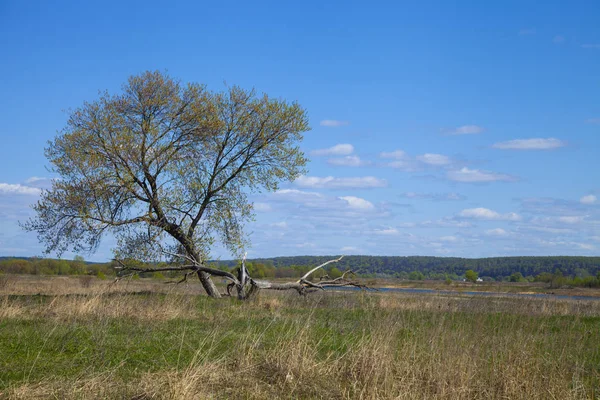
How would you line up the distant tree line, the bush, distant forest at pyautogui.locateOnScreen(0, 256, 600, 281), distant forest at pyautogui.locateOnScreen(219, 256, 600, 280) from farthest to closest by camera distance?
distant forest at pyautogui.locateOnScreen(219, 256, 600, 280) → distant forest at pyautogui.locateOnScreen(0, 256, 600, 281) → the distant tree line → the bush

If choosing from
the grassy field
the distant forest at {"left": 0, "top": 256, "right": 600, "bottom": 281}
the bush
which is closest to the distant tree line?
the distant forest at {"left": 0, "top": 256, "right": 600, "bottom": 281}

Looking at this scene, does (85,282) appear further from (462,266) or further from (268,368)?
(462,266)

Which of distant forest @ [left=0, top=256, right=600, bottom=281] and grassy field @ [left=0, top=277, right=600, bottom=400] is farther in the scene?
distant forest @ [left=0, top=256, right=600, bottom=281]

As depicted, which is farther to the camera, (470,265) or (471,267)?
(470,265)

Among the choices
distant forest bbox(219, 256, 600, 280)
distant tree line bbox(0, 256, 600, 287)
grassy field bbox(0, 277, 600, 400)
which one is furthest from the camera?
distant forest bbox(219, 256, 600, 280)

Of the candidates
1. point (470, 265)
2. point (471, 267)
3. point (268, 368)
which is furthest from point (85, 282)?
point (470, 265)

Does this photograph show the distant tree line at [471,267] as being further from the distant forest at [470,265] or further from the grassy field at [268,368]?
the grassy field at [268,368]

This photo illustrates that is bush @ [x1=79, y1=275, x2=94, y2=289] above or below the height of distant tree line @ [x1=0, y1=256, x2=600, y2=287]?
below

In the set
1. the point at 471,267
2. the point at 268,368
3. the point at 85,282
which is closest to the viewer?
the point at 268,368

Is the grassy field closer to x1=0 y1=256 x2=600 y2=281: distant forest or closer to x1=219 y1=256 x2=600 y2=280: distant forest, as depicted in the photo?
x1=0 y1=256 x2=600 y2=281: distant forest

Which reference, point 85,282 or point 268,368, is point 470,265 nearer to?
point 85,282

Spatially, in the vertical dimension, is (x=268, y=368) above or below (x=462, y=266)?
below

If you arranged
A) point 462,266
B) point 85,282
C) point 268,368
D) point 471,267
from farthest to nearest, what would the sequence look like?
point 462,266, point 471,267, point 85,282, point 268,368

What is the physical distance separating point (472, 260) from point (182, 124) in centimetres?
15501
